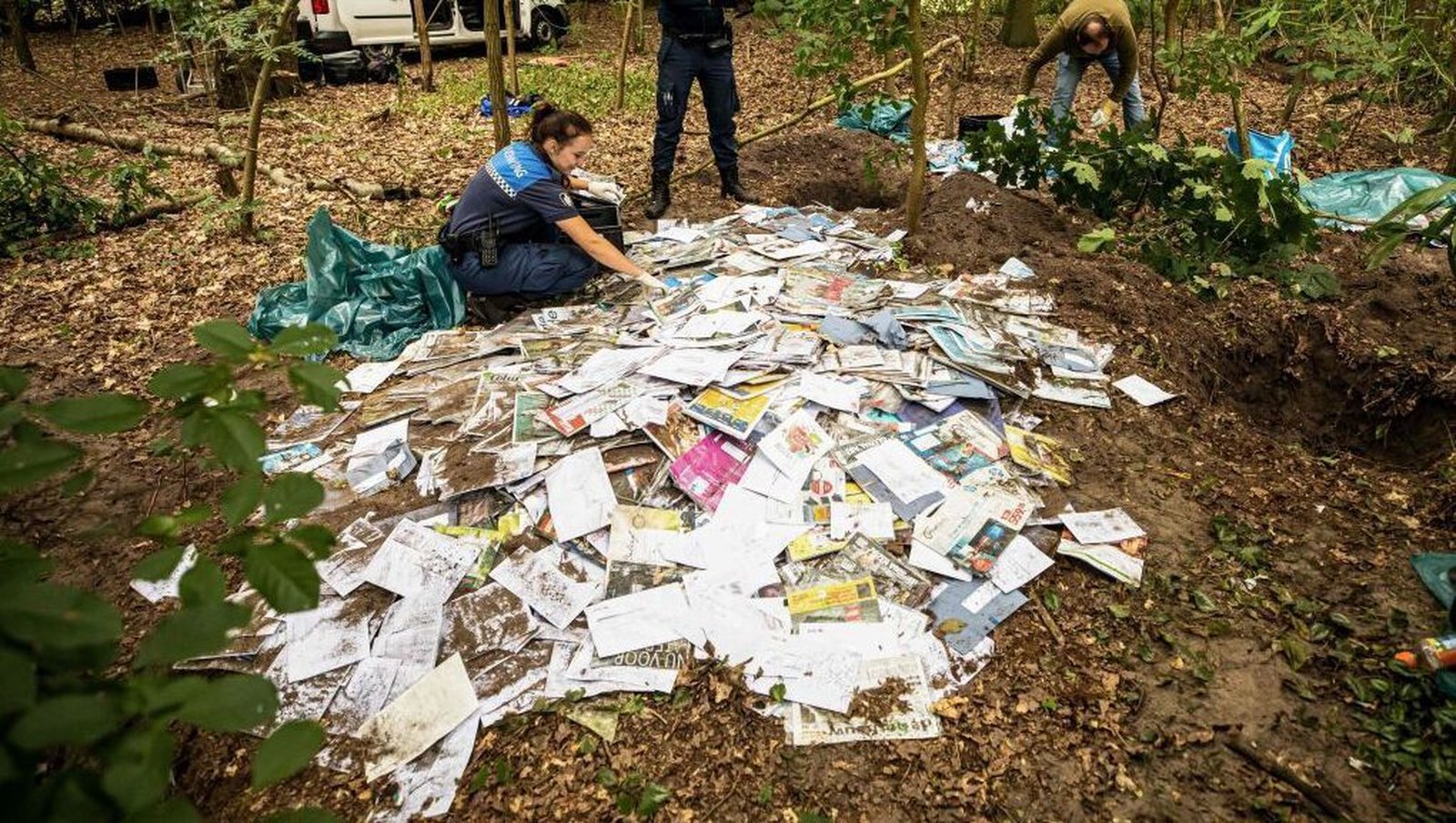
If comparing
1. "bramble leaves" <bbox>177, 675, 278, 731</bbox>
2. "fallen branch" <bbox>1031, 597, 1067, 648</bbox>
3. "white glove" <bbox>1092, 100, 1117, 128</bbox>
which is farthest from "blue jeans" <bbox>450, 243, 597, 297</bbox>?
"white glove" <bbox>1092, 100, 1117, 128</bbox>

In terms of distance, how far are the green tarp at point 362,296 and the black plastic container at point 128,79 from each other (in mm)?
6773

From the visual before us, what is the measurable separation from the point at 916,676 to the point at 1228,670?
0.90 m

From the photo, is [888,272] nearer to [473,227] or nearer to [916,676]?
[473,227]

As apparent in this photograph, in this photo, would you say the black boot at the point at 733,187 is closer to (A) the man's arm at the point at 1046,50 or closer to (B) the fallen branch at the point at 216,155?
(A) the man's arm at the point at 1046,50

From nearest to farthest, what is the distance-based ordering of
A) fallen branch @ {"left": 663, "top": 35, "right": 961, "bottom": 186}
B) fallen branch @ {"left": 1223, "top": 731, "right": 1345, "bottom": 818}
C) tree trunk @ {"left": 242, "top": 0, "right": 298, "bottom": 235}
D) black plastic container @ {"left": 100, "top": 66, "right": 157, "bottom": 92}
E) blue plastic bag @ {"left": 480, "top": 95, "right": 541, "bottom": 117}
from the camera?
fallen branch @ {"left": 1223, "top": 731, "right": 1345, "bottom": 818} → tree trunk @ {"left": 242, "top": 0, "right": 298, "bottom": 235} → fallen branch @ {"left": 663, "top": 35, "right": 961, "bottom": 186} → blue plastic bag @ {"left": 480, "top": 95, "right": 541, "bottom": 117} → black plastic container @ {"left": 100, "top": 66, "right": 157, "bottom": 92}

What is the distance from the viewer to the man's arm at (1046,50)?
476 centimetres

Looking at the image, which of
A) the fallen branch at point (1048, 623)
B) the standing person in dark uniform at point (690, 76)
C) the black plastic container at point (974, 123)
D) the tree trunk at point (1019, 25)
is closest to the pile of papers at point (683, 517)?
the fallen branch at point (1048, 623)

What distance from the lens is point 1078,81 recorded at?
A: 499 cm

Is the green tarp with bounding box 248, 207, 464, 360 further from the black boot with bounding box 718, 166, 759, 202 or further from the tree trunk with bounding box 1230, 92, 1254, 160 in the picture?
the tree trunk with bounding box 1230, 92, 1254, 160

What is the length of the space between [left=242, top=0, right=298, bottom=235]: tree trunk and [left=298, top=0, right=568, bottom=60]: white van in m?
4.31

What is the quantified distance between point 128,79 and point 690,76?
7660 mm

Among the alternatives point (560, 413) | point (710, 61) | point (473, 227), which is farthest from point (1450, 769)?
point (710, 61)

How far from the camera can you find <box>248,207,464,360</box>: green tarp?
12.0ft

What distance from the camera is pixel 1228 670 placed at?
2.12m
